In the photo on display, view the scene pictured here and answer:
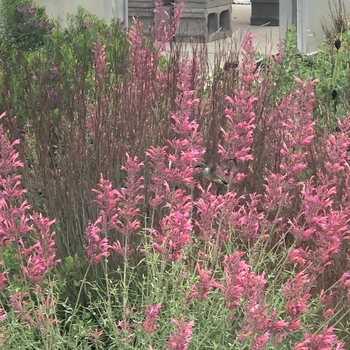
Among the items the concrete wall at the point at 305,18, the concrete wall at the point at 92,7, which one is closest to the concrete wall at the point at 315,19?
the concrete wall at the point at 305,18

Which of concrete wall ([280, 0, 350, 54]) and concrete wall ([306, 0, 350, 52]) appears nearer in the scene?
concrete wall ([280, 0, 350, 54])

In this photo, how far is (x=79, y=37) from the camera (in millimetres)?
5457

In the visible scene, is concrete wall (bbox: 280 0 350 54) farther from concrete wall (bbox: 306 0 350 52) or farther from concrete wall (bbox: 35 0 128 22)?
concrete wall (bbox: 35 0 128 22)

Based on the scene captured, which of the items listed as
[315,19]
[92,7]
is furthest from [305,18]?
[92,7]

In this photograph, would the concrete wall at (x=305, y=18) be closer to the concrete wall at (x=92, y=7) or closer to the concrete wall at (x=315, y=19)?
the concrete wall at (x=315, y=19)

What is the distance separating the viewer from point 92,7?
8.10 metres

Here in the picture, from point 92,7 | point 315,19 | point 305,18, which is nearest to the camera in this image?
point 92,7

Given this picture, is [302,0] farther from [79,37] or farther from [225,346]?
[225,346]

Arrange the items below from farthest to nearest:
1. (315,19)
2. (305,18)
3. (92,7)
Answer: (315,19)
(305,18)
(92,7)

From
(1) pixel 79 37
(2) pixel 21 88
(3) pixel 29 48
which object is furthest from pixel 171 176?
(3) pixel 29 48

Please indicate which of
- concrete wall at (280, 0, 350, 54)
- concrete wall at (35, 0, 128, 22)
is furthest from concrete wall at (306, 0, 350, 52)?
concrete wall at (35, 0, 128, 22)

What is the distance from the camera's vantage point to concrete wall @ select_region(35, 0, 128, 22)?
779 cm

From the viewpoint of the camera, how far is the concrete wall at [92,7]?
7.79 metres

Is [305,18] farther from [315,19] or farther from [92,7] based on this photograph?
[92,7]
